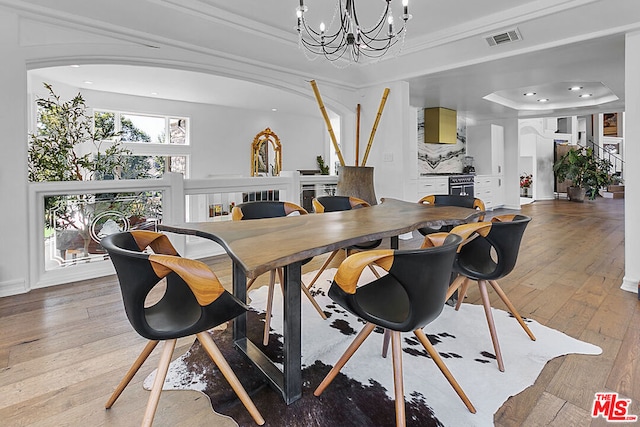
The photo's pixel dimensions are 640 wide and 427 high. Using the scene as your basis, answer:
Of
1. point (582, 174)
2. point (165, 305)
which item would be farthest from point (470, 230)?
point (582, 174)

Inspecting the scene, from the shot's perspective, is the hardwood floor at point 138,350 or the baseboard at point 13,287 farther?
the baseboard at point 13,287

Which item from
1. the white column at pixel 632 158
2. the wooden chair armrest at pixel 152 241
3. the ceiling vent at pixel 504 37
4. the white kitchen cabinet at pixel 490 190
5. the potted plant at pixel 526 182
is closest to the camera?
the wooden chair armrest at pixel 152 241

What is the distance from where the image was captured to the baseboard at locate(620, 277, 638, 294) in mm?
2975

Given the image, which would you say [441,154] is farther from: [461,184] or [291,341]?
[291,341]

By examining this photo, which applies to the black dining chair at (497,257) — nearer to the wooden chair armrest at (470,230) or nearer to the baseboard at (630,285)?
the wooden chair armrest at (470,230)

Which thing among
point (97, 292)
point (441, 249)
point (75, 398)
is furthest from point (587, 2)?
point (97, 292)

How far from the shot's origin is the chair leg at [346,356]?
1554 mm

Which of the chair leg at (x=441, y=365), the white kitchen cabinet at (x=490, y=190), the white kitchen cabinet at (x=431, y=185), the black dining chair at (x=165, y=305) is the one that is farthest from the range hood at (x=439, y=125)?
the black dining chair at (x=165, y=305)

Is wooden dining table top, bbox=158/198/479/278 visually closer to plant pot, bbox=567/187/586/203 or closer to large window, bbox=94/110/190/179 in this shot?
large window, bbox=94/110/190/179

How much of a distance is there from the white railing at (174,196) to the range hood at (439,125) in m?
2.89

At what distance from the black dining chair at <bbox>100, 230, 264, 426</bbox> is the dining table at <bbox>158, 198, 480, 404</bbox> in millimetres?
157

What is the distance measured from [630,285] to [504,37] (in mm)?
2629

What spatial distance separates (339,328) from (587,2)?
3363 millimetres

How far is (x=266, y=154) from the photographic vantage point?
964 centimetres
